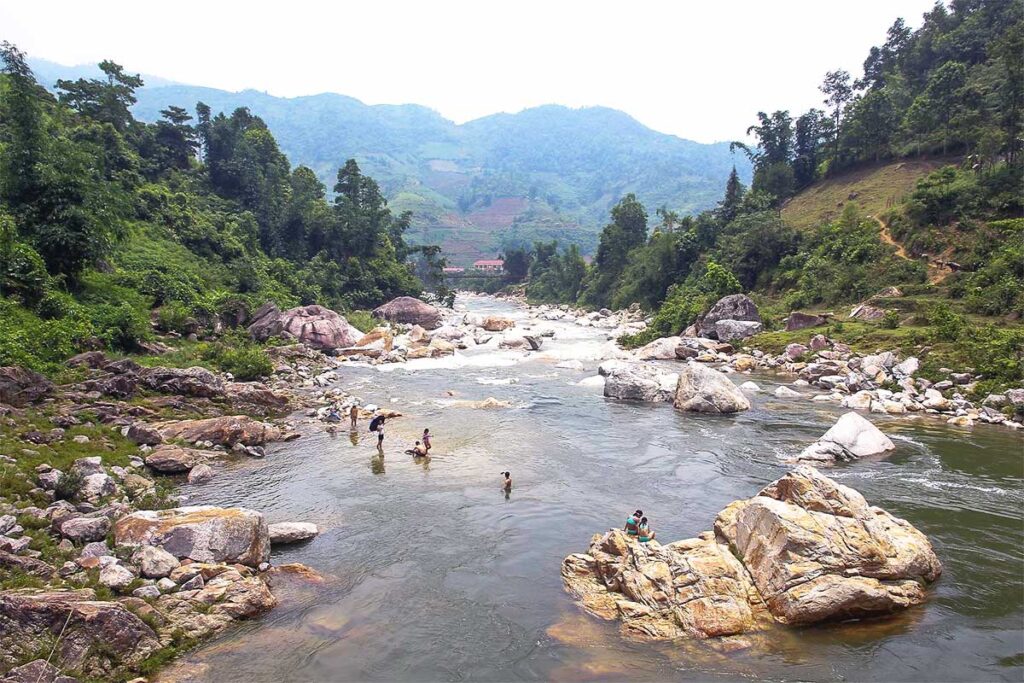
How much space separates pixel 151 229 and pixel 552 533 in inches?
1836

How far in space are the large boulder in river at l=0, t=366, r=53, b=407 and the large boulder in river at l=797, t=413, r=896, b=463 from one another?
86.4ft

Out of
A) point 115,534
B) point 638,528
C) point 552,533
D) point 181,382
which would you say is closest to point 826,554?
point 638,528

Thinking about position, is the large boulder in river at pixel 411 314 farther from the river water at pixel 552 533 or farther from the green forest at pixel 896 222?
the river water at pixel 552 533

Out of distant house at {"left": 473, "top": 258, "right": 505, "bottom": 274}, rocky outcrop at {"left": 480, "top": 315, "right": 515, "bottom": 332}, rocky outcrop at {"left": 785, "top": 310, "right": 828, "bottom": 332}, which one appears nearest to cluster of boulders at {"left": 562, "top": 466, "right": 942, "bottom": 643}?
rocky outcrop at {"left": 785, "top": 310, "right": 828, "bottom": 332}

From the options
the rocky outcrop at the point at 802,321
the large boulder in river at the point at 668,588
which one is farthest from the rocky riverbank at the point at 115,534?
the rocky outcrop at the point at 802,321

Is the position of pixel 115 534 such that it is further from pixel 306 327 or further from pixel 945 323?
pixel 945 323

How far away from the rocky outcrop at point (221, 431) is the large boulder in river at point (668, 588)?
46.8 feet

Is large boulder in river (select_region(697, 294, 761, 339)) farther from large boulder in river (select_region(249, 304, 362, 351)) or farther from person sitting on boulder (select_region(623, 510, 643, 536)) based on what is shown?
person sitting on boulder (select_region(623, 510, 643, 536))

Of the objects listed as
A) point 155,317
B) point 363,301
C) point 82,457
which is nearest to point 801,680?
point 82,457

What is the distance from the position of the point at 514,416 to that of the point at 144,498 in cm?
1547

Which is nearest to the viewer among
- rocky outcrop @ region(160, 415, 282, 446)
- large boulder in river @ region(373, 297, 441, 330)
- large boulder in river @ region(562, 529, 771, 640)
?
large boulder in river @ region(562, 529, 771, 640)

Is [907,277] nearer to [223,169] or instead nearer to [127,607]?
[127,607]

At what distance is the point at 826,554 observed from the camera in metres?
11.4

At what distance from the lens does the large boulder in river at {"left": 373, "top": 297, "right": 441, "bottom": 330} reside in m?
61.1
